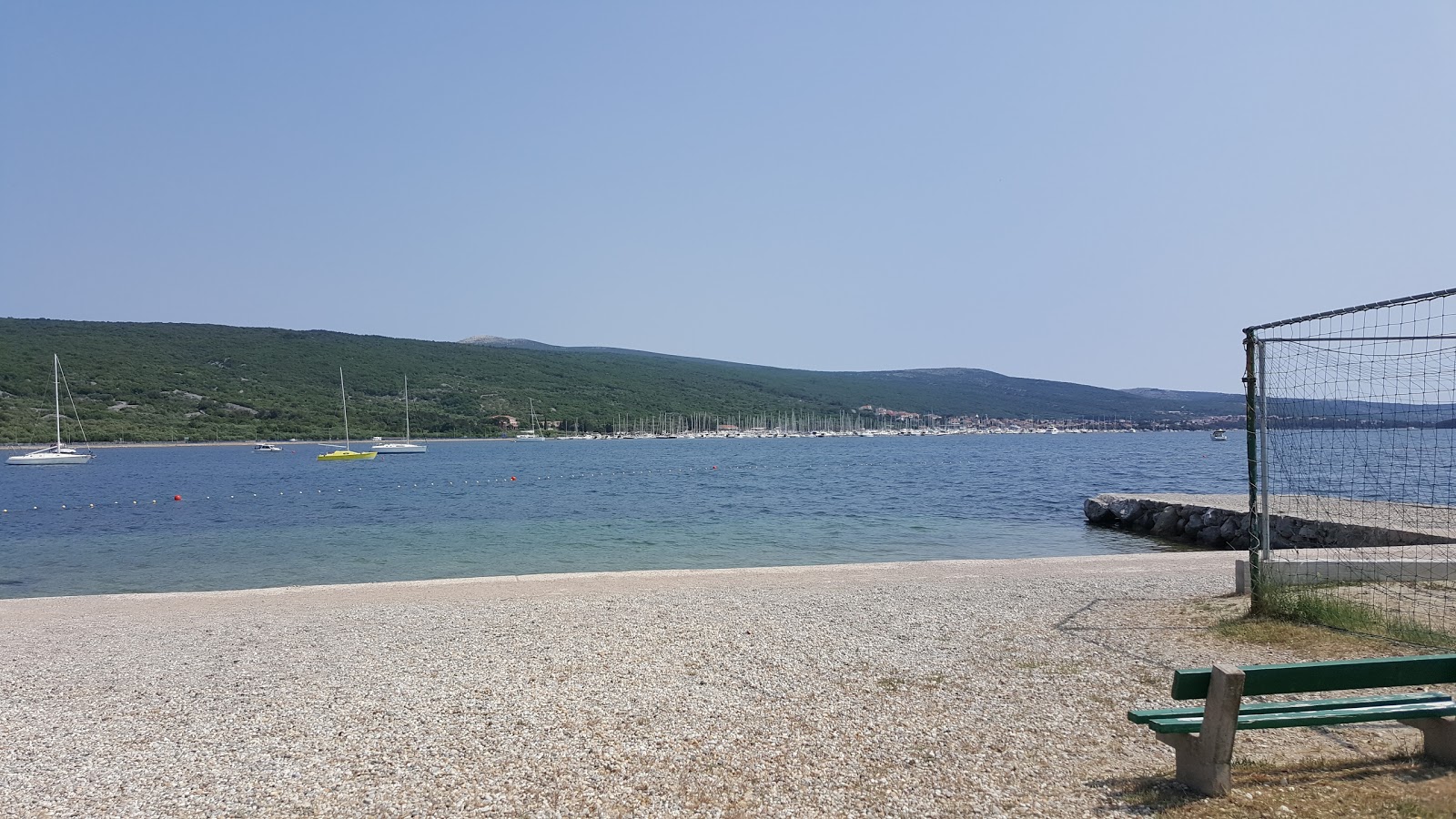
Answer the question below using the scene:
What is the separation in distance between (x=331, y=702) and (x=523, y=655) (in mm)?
1691

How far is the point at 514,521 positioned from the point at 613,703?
902 inches

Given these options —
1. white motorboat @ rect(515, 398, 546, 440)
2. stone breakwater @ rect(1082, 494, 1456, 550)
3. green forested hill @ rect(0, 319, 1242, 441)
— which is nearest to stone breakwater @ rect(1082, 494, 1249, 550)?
stone breakwater @ rect(1082, 494, 1456, 550)

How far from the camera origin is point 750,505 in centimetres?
3319

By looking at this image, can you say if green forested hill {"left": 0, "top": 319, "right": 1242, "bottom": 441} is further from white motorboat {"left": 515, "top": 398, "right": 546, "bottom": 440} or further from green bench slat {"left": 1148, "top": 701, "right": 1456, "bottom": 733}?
green bench slat {"left": 1148, "top": 701, "right": 1456, "bottom": 733}

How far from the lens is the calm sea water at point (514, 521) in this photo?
60.3 feet

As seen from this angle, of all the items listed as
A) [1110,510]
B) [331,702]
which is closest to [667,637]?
[331,702]

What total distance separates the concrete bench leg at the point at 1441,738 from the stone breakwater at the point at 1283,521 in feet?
40.2

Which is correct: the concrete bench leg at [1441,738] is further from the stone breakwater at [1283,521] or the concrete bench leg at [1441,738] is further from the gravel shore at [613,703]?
the stone breakwater at [1283,521]

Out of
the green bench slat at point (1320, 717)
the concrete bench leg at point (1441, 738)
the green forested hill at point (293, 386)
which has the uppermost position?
the green forested hill at point (293, 386)

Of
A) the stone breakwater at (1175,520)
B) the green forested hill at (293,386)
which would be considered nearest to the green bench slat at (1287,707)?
the stone breakwater at (1175,520)

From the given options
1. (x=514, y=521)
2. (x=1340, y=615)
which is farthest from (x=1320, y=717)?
(x=514, y=521)

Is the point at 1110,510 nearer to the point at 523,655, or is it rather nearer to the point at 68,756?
the point at 523,655

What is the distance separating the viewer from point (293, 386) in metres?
130

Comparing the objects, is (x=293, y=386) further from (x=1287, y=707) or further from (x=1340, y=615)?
(x=1287, y=707)
